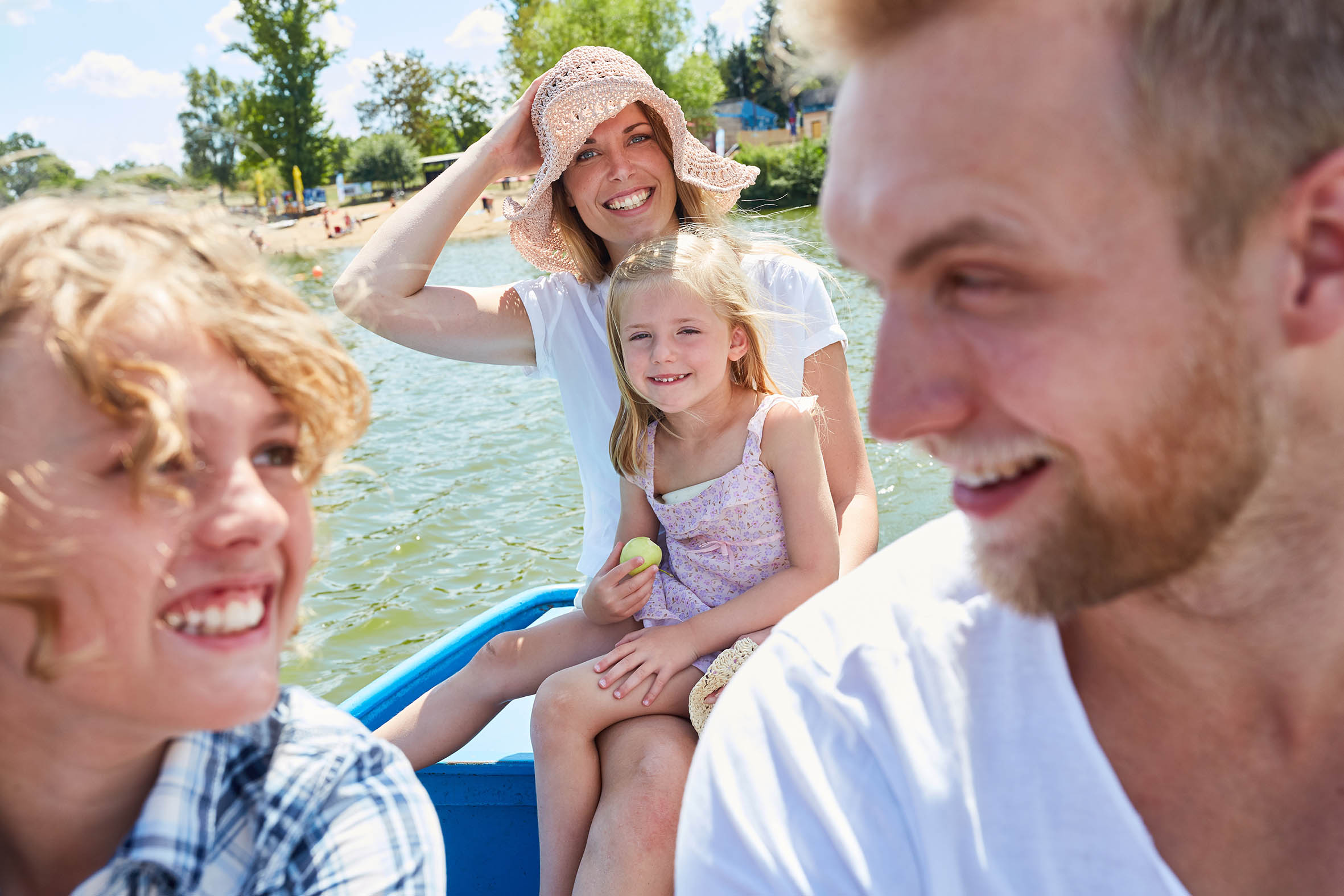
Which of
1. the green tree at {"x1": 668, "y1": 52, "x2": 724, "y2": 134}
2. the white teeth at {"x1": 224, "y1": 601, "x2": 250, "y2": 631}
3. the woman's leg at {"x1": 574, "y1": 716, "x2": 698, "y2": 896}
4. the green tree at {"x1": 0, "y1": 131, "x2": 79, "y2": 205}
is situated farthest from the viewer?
the green tree at {"x1": 668, "y1": 52, "x2": 724, "y2": 134}

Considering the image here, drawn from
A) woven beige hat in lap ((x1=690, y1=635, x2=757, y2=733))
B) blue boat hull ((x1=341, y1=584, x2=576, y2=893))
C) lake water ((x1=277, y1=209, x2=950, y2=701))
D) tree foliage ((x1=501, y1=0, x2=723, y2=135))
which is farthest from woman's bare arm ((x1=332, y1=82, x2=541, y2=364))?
tree foliage ((x1=501, y1=0, x2=723, y2=135))

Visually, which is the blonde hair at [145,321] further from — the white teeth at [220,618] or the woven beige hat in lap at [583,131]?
the woven beige hat in lap at [583,131]

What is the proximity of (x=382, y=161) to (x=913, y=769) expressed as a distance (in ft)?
154

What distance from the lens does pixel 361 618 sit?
19.7ft

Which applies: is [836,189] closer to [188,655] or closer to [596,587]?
[188,655]

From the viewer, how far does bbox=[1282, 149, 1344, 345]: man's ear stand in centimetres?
86

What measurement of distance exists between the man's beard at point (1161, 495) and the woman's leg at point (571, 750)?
4.19ft

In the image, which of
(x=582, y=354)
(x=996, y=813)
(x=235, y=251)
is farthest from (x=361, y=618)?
(x=996, y=813)

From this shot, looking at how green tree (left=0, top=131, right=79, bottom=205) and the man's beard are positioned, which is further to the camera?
green tree (left=0, top=131, right=79, bottom=205)

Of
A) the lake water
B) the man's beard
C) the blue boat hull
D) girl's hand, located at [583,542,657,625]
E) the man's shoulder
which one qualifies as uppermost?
the man's beard

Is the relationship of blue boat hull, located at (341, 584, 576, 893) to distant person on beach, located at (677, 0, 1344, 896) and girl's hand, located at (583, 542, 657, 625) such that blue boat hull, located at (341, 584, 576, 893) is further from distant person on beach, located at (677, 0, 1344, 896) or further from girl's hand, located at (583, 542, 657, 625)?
distant person on beach, located at (677, 0, 1344, 896)

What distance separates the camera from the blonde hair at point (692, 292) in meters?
2.57

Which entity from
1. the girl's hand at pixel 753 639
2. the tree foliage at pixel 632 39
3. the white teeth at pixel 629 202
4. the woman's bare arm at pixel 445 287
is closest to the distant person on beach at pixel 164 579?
the girl's hand at pixel 753 639

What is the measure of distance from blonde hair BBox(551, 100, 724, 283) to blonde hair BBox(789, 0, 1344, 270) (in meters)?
2.12
